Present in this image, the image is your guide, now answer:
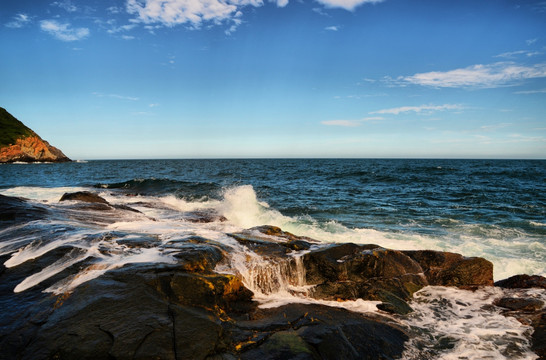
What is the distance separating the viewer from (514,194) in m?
22.1

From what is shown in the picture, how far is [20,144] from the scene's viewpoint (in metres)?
85.8

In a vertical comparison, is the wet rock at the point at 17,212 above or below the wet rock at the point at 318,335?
above

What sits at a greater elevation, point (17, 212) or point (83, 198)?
point (17, 212)

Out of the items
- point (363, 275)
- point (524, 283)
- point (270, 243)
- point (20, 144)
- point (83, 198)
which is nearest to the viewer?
point (363, 275)

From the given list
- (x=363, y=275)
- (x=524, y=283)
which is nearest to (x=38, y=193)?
(x=363, y=275)

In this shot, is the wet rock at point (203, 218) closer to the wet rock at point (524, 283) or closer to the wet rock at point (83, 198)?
the wet rock at point (83, 198)

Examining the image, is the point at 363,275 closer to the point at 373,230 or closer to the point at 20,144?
the point at 373,230

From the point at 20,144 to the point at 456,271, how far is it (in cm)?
11073

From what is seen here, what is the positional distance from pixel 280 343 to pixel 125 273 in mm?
2601

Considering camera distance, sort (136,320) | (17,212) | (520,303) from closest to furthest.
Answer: (136,320)
(520,303)
(17,212)

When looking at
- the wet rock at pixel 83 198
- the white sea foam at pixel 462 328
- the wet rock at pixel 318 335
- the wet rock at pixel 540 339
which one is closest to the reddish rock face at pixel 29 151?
the wet rock at pixel 83 198

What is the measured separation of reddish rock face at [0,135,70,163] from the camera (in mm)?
82262

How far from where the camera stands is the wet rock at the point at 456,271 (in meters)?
6.59

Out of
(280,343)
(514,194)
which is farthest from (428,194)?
(280,343)
